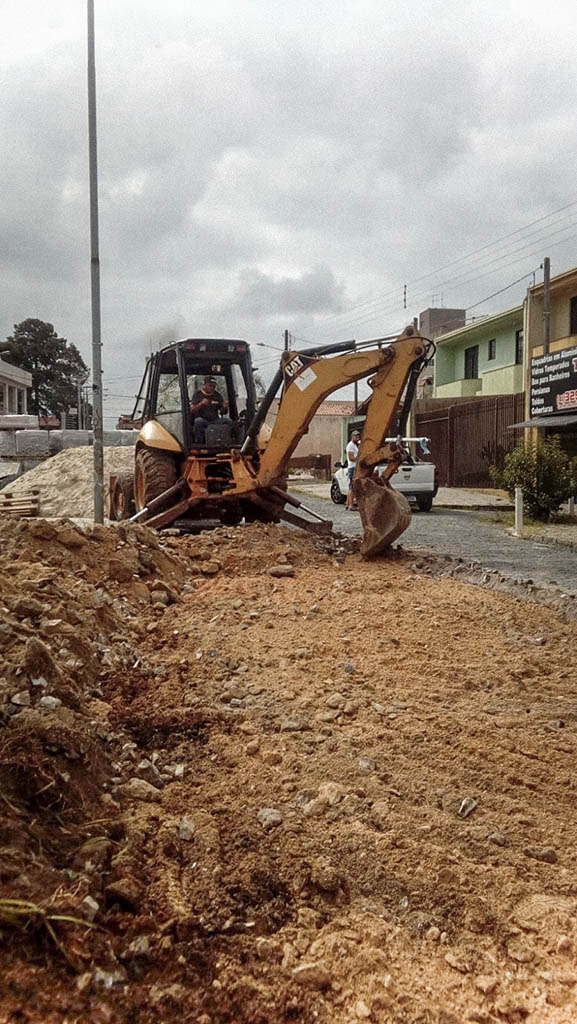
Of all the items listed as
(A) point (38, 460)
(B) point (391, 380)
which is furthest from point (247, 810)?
(A) point (38, 460)

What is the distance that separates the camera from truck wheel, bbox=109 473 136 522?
1348cm

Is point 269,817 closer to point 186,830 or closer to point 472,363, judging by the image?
point 186,830

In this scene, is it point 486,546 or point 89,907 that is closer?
point 89,907

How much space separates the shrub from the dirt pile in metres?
8.48

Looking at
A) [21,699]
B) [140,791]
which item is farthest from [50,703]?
[140,791]

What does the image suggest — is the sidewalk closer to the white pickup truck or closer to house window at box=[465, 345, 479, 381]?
the white pickup truck

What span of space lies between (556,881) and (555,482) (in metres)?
12.6

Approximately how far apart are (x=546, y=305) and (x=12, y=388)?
112 ft

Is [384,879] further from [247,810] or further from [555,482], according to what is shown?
[555,482]

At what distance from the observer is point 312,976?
2.21m

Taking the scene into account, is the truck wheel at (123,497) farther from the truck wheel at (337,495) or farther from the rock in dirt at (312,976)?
the rock in dirt at (312,976)

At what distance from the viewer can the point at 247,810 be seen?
10.2 ft

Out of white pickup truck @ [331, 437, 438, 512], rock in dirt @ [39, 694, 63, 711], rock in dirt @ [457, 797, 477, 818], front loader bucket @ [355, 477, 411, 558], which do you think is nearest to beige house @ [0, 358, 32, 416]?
white pickup truck @ [331, 437, 438, 512]

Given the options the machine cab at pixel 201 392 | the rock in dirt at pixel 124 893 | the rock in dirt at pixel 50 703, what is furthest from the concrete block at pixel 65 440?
the rock in dirt at pixel 124 893
